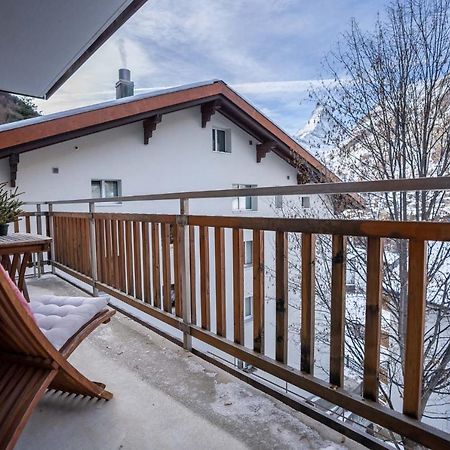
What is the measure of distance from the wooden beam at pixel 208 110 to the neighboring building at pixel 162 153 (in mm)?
21

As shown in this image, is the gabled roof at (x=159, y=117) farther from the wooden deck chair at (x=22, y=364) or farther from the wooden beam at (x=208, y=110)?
the wooden deck chair at (x=22, y=364)

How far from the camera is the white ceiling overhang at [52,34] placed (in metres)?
3.31

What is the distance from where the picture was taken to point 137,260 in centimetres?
262

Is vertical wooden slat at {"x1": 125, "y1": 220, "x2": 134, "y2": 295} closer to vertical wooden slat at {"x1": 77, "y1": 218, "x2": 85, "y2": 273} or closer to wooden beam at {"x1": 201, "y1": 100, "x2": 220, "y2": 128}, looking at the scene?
vertical wooden slat at {"x1": 77, "y1": 218, "x2": 85, "y2": 273}

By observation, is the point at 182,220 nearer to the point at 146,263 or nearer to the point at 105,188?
the point at 146,263

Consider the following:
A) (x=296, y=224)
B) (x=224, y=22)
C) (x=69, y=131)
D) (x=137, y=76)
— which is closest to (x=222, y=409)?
(x=296, y=224)

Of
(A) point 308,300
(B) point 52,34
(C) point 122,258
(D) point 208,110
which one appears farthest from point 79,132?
(A) point 308,300

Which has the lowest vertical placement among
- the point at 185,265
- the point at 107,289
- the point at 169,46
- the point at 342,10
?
the point at 107,289

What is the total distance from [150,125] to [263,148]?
128 inches

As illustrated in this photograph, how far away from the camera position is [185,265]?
2150mm

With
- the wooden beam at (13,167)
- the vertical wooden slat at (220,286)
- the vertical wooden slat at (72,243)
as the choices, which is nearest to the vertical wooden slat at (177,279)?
the vertical wooden slat at (220,286)

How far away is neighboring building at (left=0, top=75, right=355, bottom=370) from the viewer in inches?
234

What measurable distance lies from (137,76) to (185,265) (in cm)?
810

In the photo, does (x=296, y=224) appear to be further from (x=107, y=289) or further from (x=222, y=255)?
(x=107, y=289)
